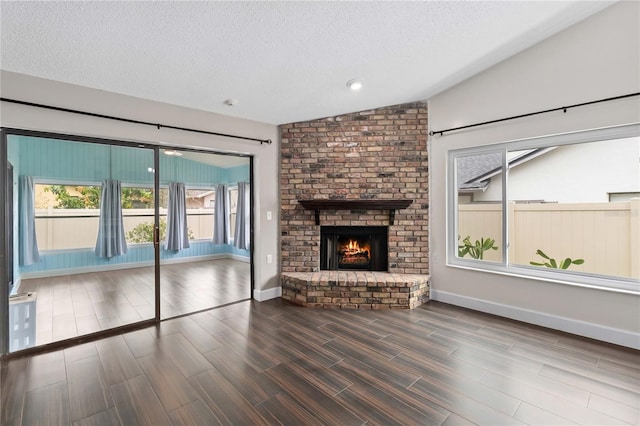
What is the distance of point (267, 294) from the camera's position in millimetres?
4172

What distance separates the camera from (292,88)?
3.19 m

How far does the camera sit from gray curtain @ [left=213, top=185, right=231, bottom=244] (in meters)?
4.99

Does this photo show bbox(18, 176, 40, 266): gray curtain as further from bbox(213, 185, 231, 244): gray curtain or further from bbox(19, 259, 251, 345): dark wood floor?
bbox(213, 185, 231, 244): gray curtain

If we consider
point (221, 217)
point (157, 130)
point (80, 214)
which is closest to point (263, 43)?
point (157, 130)

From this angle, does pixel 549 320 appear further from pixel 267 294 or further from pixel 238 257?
pixel 238 257

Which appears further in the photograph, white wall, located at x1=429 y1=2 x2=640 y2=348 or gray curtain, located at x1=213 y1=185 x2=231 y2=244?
gray curtain, located at x1=213 y1=185 x2=231 y2=244

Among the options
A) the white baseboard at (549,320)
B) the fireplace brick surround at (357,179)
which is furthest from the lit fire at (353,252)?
the white baseboard at (549,320)

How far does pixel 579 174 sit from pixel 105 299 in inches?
211

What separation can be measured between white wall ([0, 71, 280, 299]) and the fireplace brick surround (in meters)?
0.20

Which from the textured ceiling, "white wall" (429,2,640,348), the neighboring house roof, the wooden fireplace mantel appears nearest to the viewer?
the textured ceiling

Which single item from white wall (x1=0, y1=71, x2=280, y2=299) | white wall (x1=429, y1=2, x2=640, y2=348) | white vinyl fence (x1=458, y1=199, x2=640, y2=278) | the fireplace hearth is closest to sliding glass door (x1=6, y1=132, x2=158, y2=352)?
white wall (x1=0, y1=71, x2=280, y2=299)

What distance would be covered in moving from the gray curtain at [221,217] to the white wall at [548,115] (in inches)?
132

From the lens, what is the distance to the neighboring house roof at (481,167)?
3441 mm

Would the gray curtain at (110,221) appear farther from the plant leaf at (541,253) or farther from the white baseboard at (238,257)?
the plant leaf at (541,253)
